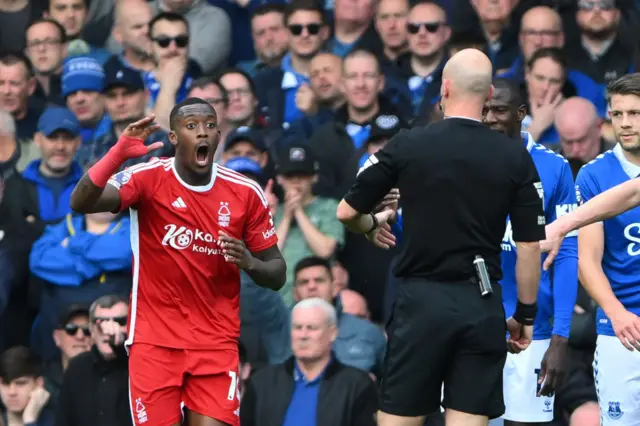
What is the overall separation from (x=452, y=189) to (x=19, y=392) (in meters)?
4.97

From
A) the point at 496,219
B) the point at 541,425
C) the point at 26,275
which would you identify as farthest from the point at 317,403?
the point at 496,219

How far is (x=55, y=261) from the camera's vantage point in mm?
10766

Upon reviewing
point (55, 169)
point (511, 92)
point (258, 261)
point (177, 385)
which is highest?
point (511, 92)

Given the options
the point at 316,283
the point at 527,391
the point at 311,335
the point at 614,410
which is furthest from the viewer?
the point at 316,283

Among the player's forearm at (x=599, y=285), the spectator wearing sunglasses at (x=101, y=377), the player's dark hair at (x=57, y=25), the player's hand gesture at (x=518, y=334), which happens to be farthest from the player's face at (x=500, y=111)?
the player's dark hair at (x=57, y=25)

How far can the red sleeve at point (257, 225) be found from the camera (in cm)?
820

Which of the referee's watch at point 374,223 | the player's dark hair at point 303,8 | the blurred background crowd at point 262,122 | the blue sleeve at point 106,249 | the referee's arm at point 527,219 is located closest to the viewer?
the referee's arm at point 527,219

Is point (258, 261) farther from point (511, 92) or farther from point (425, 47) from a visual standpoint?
point (425, 47)

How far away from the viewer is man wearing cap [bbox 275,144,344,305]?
10.8 metres

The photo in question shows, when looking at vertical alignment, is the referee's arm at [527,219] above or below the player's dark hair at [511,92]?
below

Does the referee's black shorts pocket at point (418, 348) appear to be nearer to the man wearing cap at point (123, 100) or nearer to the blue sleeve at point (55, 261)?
the blue sleeve at point (55, 261)

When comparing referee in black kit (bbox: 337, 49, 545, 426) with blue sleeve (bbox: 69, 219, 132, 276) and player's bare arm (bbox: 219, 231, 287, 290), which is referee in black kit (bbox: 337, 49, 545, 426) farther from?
blue sleeve (bbox: 69, 219, 132, 276)

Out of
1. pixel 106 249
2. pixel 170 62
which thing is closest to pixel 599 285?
pixel 106 249

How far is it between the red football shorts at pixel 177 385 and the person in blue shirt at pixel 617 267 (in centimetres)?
194
